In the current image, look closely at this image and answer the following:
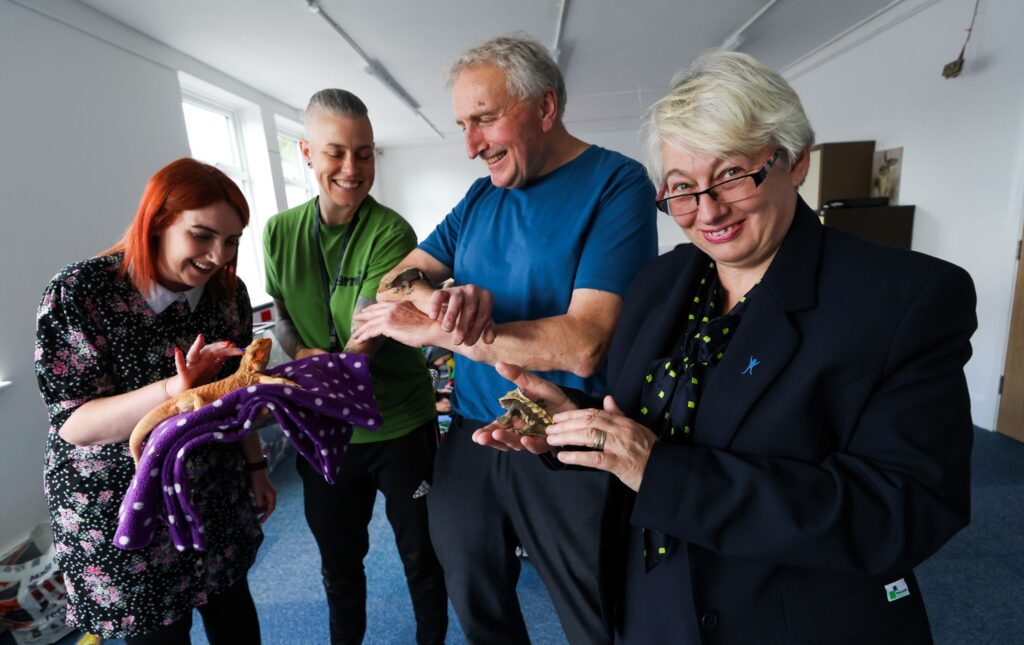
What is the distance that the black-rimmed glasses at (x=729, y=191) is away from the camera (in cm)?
82

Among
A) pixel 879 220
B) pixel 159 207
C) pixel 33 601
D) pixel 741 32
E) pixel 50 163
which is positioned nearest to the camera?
pixel 159 207

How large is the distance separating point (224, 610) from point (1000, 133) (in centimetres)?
516

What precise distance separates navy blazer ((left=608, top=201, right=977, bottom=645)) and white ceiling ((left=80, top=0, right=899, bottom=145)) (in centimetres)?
302

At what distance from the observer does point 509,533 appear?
1297 mm

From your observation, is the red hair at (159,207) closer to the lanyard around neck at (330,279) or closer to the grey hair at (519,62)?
the lanyard around neck at (330,279)

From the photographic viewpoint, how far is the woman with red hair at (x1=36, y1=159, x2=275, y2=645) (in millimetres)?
1091

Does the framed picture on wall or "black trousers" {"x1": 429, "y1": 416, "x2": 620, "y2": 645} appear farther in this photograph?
the framed picture on wall

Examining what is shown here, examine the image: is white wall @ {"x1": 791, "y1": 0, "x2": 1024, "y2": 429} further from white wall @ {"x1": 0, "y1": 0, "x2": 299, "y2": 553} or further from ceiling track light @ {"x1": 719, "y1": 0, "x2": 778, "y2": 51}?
white wall @ {"x1": 0, "y1": 0, "x2": 299, "y2": 553}

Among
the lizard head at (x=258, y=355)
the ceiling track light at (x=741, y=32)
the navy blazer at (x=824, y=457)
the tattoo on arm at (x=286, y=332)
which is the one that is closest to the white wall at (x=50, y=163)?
the tattoo on arm at (x=286, y=332)

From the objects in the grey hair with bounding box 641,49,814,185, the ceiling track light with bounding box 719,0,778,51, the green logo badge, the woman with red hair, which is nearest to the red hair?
the woman with red hair

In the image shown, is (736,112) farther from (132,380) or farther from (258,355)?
(132,380)

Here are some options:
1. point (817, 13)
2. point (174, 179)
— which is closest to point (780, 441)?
point (174, 179)

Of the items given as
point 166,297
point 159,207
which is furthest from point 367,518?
point 159,207

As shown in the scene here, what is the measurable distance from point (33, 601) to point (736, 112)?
3.18m
